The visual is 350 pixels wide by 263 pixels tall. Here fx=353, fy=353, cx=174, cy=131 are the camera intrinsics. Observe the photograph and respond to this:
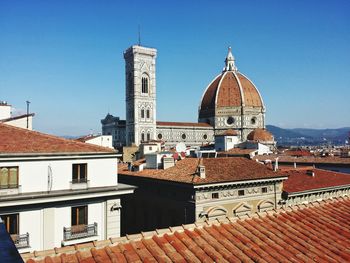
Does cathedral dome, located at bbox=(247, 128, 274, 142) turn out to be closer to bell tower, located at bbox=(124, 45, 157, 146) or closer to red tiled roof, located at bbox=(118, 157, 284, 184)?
bell tower, located at bbox=(124, 45, 157, 146)

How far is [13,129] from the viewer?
64.2 ft

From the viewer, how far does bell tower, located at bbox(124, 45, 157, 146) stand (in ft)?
348

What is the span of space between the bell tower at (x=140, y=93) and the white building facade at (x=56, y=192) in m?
84.4

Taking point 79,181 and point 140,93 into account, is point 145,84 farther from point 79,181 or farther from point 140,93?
point 79,181

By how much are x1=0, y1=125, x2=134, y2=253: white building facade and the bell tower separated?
84371 mm

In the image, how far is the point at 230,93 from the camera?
125188 millimetres

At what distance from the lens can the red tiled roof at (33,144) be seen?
1751 cm

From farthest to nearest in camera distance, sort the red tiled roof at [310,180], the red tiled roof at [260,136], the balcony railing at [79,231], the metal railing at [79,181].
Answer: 1. the red tiled roof at [260,136]
2. the red tiled roof at [310,180]
3. the metal railing at [79,181]
4. the balcony railing at [79,231]

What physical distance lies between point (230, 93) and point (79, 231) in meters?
111

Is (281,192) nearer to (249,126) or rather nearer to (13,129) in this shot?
(13,129)

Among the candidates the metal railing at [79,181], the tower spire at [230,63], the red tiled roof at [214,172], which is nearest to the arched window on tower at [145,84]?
the tower spire at [230,63]

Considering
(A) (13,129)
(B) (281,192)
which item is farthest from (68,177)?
(B) (281,192)

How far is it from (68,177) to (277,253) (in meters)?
13.7

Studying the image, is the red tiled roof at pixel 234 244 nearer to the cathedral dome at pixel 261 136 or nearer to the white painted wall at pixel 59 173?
the white painted wall at pixel 59 173
